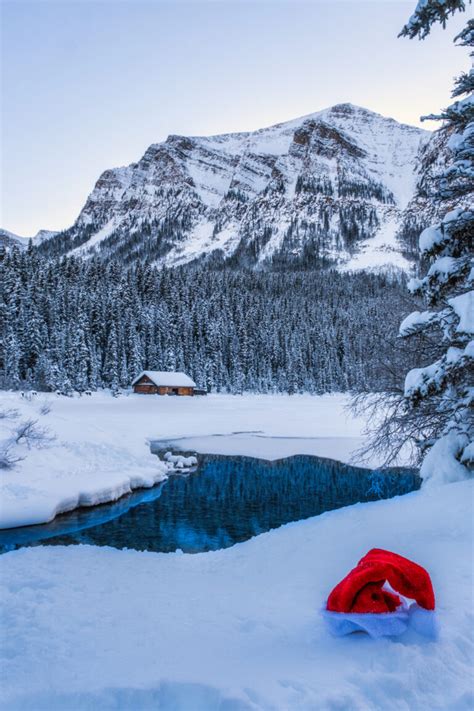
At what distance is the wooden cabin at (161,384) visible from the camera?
6444cm

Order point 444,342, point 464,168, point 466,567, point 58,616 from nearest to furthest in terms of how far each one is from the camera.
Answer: point 466,567
point 58,616
point 464,168
point 444,342

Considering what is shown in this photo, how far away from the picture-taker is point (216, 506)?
17500mm

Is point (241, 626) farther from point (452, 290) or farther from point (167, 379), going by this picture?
point (167, 379)

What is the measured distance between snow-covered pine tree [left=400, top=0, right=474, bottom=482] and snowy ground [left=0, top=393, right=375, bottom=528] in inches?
406

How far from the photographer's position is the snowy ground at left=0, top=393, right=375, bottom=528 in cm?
1641

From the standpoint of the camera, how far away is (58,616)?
521cm

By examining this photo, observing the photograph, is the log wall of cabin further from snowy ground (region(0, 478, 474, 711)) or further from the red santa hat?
the red santa hat

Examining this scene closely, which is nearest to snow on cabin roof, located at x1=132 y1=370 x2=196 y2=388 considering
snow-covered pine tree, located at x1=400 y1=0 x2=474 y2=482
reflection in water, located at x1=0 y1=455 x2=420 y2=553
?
reflection in water, located at x1=0 y1=455 x2=420 y2=553

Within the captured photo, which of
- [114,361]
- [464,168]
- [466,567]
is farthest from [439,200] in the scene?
[114,361]

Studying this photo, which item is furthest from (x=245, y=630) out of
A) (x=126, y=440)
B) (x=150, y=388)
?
(x=150, y=388)

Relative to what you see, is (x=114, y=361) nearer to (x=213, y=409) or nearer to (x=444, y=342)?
(x=213, y=409)

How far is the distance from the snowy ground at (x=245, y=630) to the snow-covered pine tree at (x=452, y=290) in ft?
3.35

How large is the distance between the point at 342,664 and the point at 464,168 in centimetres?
752

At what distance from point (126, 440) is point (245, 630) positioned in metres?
22.0
